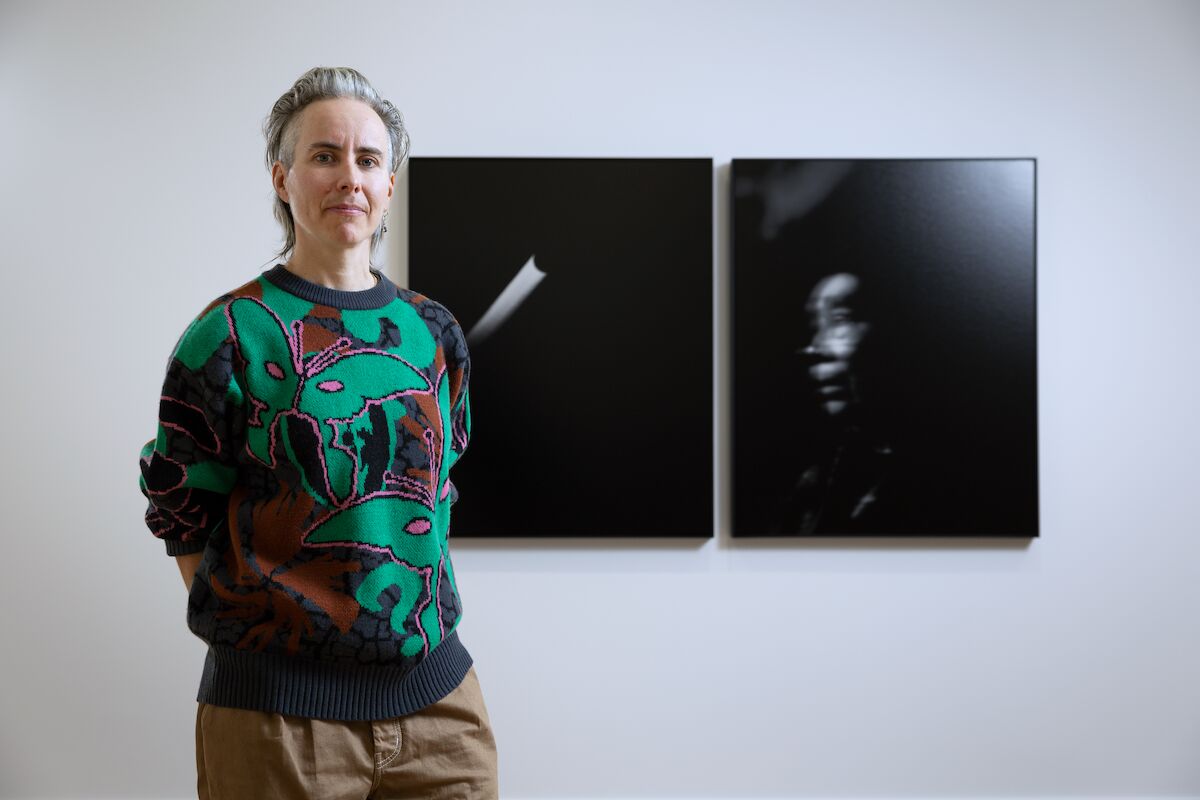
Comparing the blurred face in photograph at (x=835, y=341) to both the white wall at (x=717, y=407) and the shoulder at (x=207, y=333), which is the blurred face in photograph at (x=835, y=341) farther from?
the shoulder at (x=207, y=333)

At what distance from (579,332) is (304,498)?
1.13 meters

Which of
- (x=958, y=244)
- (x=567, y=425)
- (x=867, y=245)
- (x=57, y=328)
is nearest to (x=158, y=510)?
(x=567, y=425)

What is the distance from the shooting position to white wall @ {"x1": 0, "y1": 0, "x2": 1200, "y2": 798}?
2.04 meters

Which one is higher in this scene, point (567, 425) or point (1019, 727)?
point (567, 425)

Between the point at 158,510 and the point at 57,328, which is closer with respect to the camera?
the point at 158,510

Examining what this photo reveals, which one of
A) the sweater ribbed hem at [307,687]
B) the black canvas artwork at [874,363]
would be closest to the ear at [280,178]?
the sweater ribbed hem at [307,687]

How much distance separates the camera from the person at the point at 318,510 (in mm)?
964

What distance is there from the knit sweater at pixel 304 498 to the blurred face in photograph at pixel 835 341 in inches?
48.0

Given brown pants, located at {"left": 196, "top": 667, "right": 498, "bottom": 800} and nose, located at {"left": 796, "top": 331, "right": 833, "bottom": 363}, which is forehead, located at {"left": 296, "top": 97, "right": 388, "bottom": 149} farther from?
nose, located at {"left": 796, "top": 331, "right": 833, "bottom": 363}

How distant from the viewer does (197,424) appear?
993 mm

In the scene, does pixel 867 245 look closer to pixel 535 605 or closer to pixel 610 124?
pixel 610 124

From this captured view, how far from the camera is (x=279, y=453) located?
38.0 inches

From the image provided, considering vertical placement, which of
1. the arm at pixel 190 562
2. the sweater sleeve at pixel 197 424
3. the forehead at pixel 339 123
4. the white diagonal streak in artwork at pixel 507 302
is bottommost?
the arm at pixel 190 562

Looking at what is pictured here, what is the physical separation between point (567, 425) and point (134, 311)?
3.39 feet
